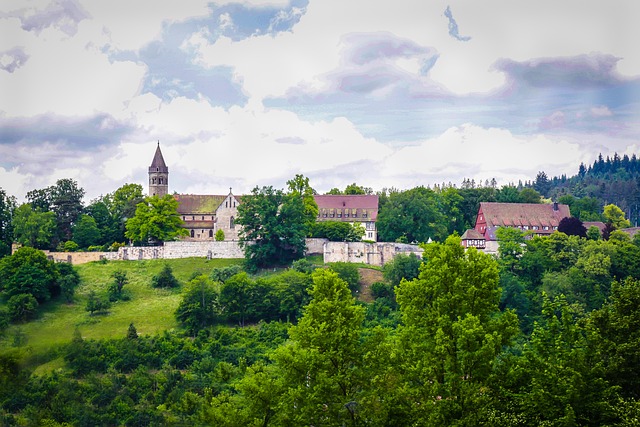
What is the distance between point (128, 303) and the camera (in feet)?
146

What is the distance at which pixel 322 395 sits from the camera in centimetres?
1556

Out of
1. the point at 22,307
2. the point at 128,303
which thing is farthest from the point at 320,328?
the point at 128,303

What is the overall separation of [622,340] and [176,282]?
34.9m

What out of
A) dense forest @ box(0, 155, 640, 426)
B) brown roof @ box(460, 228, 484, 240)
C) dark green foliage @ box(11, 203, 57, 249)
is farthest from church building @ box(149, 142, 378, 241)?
dark green foliage @ box(11, 203, 57, 249)

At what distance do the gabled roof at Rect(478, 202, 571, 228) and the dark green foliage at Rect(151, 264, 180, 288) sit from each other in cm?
2504

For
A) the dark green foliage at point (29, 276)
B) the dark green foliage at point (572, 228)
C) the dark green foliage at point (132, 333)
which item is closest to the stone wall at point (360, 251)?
the dark green foliage at point (572, 228)

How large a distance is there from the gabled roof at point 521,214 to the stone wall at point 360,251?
1127 cm

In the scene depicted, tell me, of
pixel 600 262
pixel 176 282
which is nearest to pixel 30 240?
pixel 176 282

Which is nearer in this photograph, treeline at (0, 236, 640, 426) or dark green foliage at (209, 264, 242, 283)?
treeline at (0, 236, 640, 426)

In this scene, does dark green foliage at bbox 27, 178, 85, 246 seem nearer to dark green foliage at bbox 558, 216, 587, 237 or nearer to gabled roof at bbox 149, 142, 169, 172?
gabled roof at bbox 149, 142, 169, 172

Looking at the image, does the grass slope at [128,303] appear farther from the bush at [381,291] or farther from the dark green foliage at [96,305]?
the bush at [381,291]

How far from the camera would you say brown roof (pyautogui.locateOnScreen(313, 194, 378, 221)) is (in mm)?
59375

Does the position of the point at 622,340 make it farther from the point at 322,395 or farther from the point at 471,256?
the point at 322,395

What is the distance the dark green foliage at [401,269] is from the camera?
4547cm
